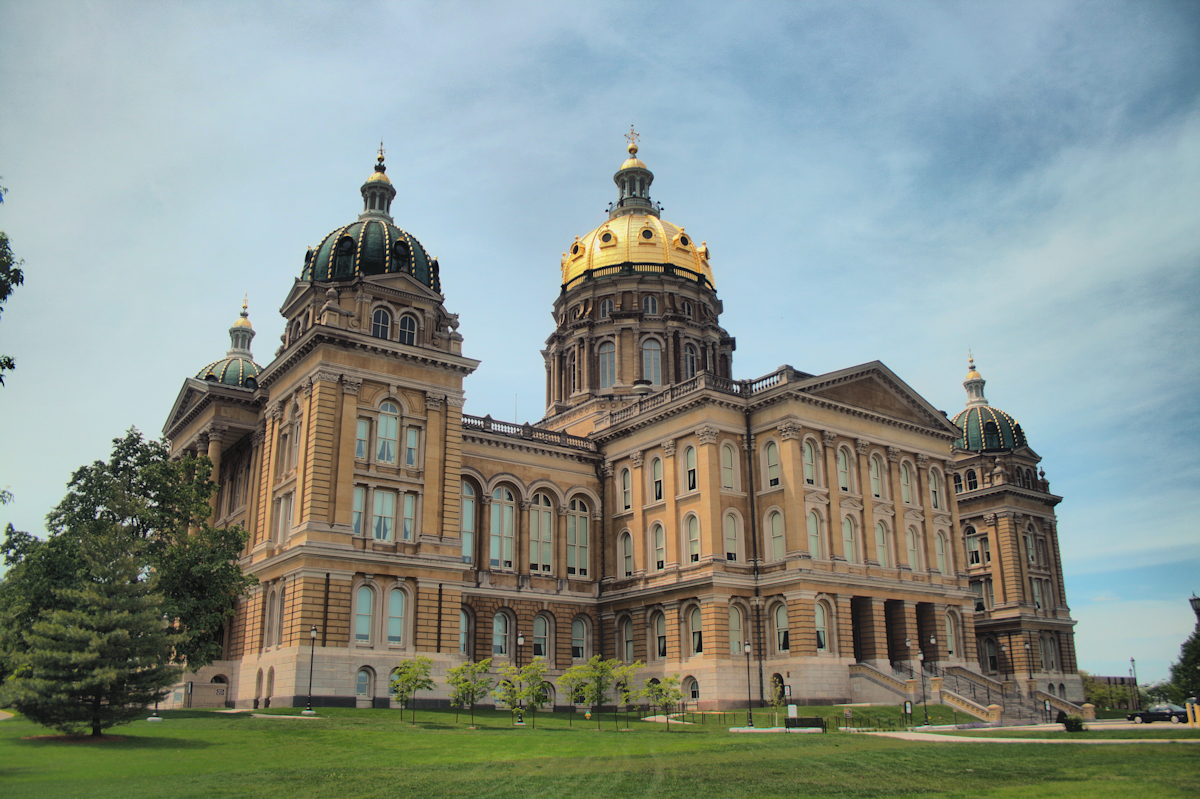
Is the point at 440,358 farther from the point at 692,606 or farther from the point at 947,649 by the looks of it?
the point at 947,649

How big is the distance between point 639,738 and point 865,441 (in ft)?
89.0

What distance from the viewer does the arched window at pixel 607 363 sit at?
7050 centimetres

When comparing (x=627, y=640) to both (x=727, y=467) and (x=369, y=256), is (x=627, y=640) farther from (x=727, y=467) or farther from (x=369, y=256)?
(x=369, y=256)

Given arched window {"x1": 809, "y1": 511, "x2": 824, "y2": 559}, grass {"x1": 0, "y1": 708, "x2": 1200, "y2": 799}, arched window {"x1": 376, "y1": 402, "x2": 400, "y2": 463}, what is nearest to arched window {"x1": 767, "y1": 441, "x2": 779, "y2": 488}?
arched window {"x1": 809, "y1": 511, "x2": 824, "y2": 559}

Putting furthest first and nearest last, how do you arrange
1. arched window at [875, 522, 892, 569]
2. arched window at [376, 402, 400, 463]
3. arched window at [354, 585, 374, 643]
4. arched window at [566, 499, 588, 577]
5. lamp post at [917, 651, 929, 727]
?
arched window at [566, 499, 588, 577]
arched window at [875, 522, 892, 569]
arched window at [376, 402, 400, 463]
arched window at [354, 585, 374, 643]
lamp post at [917, 651, 929, 727]

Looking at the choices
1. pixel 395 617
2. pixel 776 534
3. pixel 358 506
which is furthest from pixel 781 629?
pixel 358 506

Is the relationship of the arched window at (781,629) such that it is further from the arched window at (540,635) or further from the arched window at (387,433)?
the arched window at (387,433)

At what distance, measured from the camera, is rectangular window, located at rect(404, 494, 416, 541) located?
150 ft

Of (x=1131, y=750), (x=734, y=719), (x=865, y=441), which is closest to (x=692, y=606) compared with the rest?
(x=734, y=719)

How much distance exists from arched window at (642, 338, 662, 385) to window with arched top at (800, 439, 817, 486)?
19866 mm

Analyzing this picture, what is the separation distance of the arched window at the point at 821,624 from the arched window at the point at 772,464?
6542 millimetres

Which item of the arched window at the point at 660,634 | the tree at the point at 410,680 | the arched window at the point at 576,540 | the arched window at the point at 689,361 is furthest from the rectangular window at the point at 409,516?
the arched window at the point at 689,361

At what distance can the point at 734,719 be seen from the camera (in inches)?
1641

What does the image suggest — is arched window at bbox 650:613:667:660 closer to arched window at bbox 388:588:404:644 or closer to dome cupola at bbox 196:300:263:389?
arched window at bbox 388:588:404:644
